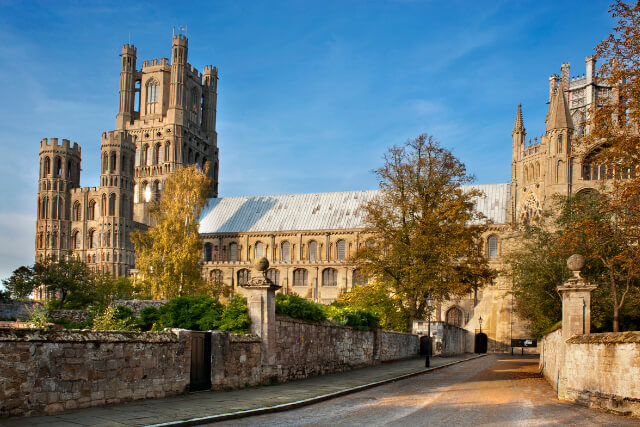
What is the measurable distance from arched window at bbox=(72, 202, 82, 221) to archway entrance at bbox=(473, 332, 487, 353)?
235ft

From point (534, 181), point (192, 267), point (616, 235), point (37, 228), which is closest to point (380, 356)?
point (616, 235)

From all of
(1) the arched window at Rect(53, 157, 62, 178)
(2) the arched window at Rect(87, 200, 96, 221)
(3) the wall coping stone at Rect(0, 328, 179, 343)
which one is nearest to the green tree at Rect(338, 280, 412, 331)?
(3) the wall coping stone at Rect(0, 328, 179, 343)

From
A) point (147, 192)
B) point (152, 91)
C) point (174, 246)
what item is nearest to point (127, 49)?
point (152, 91)

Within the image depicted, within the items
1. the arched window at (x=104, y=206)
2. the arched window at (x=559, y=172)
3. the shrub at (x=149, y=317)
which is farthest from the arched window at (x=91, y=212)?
the shrub at (x=149, y=317)

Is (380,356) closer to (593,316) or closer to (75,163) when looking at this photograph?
(593,316)

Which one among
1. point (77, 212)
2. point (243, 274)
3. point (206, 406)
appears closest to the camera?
point (206, 406)

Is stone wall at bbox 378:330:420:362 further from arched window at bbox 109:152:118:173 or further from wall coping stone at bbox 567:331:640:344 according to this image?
arched window at bbox 109:152:118:173

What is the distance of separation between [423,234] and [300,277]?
4855 centimetres

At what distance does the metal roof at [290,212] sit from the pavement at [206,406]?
202 ft

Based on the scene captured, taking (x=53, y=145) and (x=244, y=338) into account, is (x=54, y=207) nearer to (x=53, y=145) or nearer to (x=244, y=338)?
(x=53, y=145)

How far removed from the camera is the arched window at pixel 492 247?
73.4 metres

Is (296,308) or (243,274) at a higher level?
(296,308)

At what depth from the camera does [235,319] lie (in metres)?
18.0

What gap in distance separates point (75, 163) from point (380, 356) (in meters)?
92.0
